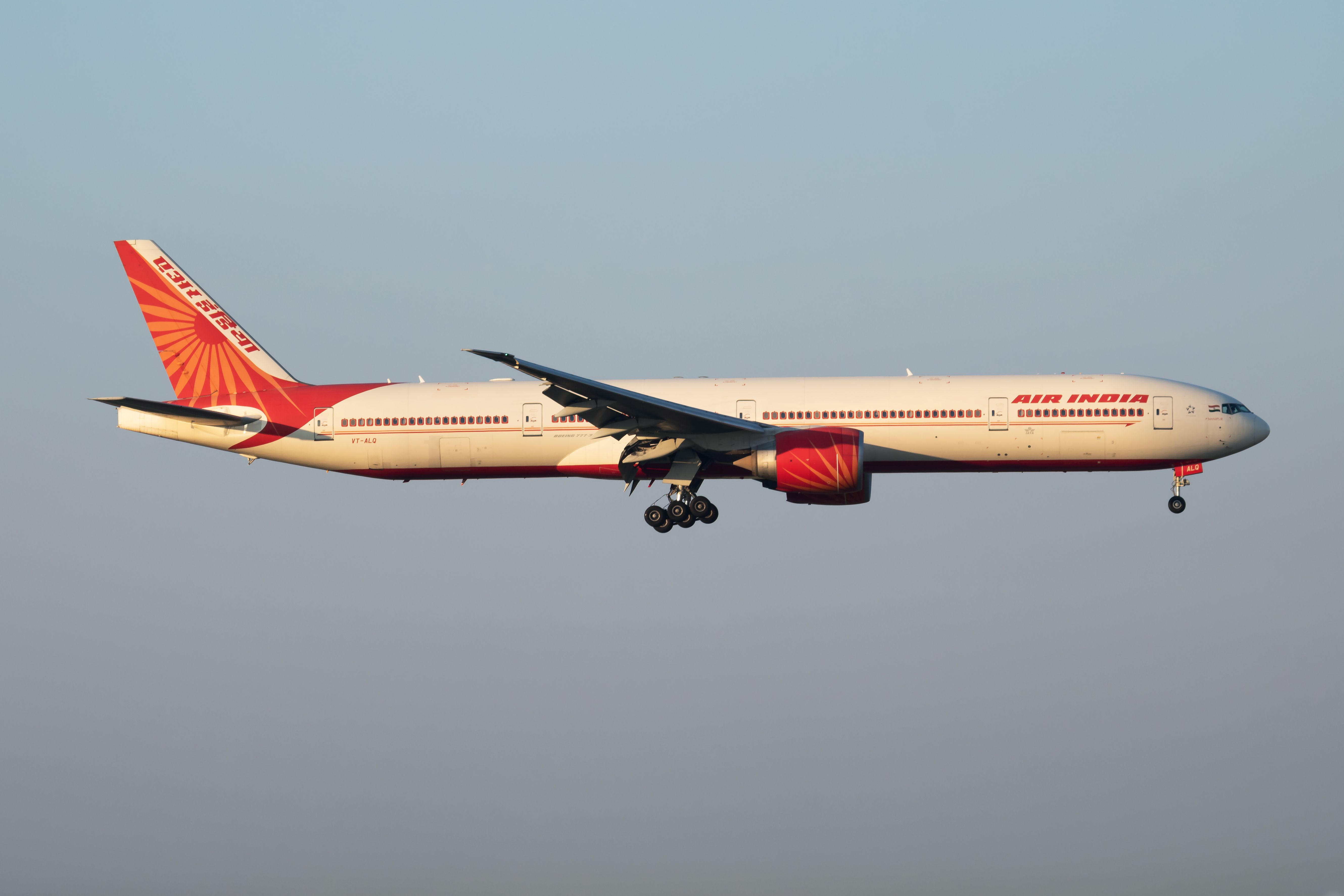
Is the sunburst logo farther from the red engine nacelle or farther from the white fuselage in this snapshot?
the red engine nacelle

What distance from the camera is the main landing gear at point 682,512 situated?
40969 millimetres

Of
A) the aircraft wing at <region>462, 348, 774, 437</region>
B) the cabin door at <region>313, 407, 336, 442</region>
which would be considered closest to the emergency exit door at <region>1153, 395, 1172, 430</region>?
the aircraft wing at <region>462, 348, 774, 437</region>

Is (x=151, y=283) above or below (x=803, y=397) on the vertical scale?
above

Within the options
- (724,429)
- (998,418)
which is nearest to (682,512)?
(724,429)

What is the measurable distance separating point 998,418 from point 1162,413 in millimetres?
4723

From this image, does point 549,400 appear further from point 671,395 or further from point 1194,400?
point 1194,400

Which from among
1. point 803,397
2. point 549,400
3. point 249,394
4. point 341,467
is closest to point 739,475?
point 803,397

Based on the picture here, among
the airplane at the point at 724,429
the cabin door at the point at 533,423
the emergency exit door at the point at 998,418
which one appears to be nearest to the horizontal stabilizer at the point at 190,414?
the airplane at the point at 724,429

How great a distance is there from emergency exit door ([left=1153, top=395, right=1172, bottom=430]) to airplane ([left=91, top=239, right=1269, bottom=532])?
0.14 ft

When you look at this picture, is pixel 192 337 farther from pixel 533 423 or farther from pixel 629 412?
pixel 629 412

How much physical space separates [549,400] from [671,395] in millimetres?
3553

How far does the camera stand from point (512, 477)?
42031 mm

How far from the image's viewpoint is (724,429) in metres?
38.7

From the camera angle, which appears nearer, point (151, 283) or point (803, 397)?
point (803, 397)
